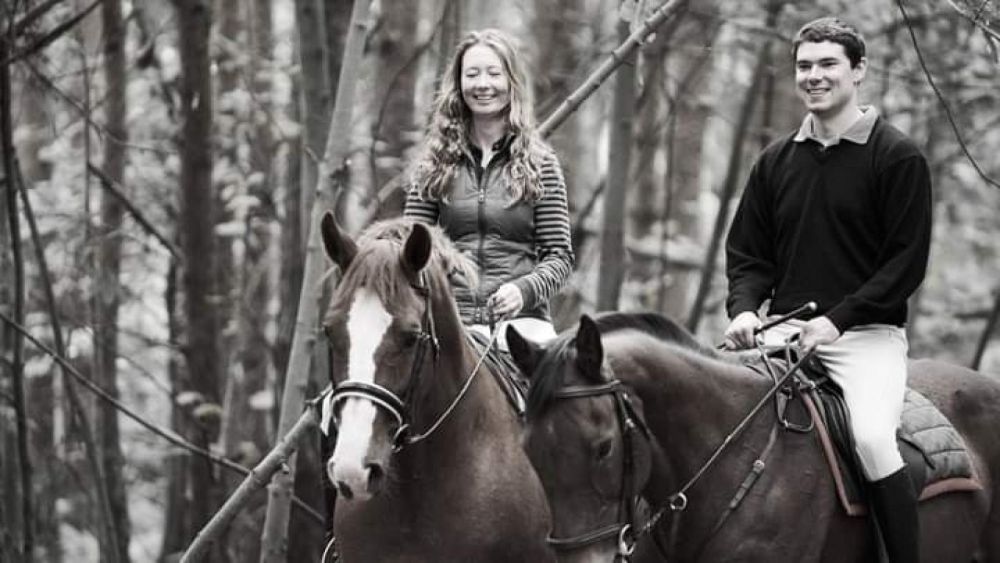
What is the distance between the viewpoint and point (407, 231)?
6.03 m

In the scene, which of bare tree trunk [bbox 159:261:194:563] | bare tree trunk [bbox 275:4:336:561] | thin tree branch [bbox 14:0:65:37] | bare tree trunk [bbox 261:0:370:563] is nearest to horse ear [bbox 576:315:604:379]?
bare tree trunk [bbox 261:0:370:563]

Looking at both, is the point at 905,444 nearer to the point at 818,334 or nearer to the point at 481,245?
the point at 818,334

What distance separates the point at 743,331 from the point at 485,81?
1.66 m

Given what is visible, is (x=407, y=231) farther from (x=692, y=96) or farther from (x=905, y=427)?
(x=692, y=96)

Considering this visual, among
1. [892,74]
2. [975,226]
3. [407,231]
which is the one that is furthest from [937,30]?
[407,231]

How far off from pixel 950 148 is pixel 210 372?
993 cm

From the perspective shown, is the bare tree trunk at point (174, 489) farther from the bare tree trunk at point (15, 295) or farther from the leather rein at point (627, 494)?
the leather rein at point (627, 494)

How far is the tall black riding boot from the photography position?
242 inches

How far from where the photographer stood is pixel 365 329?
5516 mm

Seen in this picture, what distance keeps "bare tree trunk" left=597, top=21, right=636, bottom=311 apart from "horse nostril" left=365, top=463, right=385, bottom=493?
6145mm

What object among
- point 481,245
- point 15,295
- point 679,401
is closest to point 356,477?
point 679,401

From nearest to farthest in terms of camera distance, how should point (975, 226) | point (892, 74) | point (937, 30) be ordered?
point (892, 74) < point (937, 30) < point (975, 226)

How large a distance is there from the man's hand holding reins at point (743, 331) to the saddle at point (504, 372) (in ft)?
3.02

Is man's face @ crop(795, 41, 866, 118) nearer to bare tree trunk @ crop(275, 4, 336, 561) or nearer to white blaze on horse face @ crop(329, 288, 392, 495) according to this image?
white blaze on horse face @ crop(329, 288, 392, 495)
